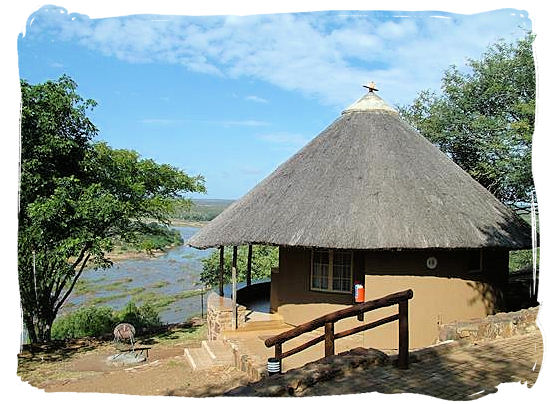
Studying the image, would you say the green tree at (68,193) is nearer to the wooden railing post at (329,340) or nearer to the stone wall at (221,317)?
the stone wall at (221,317)

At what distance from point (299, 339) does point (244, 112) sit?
4.40 m

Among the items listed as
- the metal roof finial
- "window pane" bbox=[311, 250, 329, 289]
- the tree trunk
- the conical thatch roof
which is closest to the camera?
the conical thatch roof

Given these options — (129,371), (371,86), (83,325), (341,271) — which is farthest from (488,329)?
(83,325)

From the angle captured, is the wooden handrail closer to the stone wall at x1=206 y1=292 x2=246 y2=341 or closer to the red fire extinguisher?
the red fire extinguisher

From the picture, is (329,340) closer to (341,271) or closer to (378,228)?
(378,228)

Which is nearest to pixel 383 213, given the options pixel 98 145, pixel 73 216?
pixel 73 216

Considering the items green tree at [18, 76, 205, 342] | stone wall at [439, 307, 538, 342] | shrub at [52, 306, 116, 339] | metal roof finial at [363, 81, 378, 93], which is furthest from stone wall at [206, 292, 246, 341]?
shrub at [52, 306, 116, 339]

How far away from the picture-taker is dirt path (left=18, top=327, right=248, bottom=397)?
725 centimetres

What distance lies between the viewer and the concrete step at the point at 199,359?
28.7ft

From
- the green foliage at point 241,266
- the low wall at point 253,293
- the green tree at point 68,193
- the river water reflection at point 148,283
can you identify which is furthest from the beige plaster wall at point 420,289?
the river water reflection at point 148,283

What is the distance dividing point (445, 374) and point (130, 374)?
6491mm

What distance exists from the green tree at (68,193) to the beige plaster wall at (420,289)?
4.81m

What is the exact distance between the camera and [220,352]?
909cm

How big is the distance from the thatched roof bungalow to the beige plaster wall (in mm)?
17
